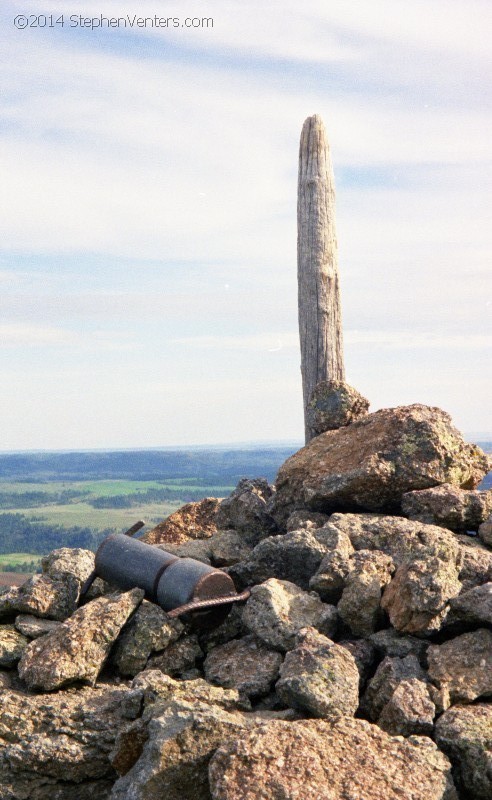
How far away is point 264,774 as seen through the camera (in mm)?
5172

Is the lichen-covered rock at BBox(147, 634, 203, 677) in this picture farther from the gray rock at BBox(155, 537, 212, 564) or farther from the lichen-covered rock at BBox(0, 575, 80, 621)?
the gray rock at BBox(155, 537, 212, 564)

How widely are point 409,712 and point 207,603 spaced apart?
2.30 m

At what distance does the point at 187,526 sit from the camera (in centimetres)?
1248

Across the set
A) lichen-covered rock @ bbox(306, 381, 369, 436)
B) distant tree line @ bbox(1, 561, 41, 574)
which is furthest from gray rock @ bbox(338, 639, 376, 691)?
distant tree line @ bbox(1, 561, 41, 574)

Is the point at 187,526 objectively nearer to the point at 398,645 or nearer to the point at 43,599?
the point at 43,599

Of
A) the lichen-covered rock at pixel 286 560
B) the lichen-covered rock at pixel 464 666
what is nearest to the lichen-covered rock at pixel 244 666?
the lichen-covered rock at pixel 286 560

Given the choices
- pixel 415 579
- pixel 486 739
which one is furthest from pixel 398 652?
pixel 486 739

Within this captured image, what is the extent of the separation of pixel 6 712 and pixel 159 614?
177 centimetres

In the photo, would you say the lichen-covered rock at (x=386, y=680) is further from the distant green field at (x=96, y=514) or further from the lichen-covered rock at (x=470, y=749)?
the distant green field at (x=96, y=514)

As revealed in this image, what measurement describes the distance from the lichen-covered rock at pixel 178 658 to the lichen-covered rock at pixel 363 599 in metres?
1.58

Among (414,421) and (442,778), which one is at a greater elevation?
(414,421)

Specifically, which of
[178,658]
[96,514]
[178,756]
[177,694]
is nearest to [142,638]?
[178,658]

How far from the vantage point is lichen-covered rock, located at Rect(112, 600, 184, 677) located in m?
7.62

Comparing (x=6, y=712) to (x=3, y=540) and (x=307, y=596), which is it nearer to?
(x=307, y=596)
